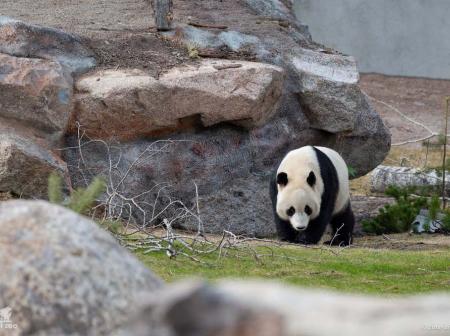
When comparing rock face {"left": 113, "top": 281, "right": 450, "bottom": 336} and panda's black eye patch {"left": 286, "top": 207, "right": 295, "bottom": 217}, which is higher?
rock face {"left": 113, "top": 281, "right": 450, "bottom": 336}

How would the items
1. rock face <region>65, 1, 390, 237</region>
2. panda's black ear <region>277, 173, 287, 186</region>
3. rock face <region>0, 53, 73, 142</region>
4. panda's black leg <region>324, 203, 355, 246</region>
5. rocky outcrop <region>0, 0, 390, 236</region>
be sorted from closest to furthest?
rock face <region>0, 53, 73, 142</region> → panda's black ear <region>277, 173, 287, 186</region> → rocky outcrop <region>0, 0, 390, 236</region> → rock face <region>65, 1, 390, 237</region> → panda's black leg <region>324, 203, 355, 246</region>

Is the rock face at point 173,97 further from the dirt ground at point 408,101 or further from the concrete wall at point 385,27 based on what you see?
the concrete wall at point 385,27

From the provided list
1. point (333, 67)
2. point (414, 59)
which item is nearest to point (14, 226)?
point (333, 67)

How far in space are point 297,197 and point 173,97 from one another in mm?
1837

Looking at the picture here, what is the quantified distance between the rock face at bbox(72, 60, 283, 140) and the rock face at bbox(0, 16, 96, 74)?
0.96ft

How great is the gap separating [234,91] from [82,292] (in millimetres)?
7407

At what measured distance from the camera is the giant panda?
33.7ft

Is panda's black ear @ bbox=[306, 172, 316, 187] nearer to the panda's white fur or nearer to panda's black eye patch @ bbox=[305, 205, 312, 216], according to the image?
the panda's white fur

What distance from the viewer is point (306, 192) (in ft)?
33.8

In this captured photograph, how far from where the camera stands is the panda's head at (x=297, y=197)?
33.6 feet

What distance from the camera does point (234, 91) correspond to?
10984 millimetres

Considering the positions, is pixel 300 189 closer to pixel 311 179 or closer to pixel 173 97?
pixel 311 179

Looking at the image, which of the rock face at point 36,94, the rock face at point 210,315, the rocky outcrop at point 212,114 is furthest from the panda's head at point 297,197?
the rock face at point 210,315

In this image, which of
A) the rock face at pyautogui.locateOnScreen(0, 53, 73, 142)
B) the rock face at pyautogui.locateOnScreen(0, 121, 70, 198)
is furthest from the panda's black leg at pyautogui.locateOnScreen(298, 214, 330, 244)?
the rock face at pyautogui.locateOnScreen(0, 53, 73, 142)
